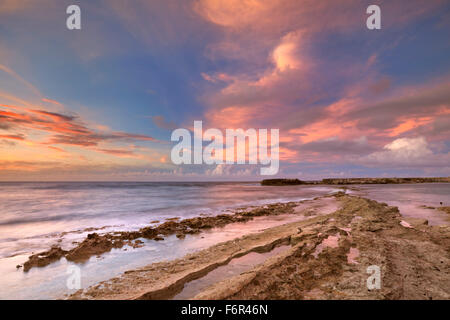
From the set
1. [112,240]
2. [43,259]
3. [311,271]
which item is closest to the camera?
[311,271]

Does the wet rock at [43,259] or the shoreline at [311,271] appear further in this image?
the wet rock at [43,259]

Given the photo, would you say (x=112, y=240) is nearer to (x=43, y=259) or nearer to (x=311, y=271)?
(x=43, y=259)

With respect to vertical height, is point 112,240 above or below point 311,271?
below

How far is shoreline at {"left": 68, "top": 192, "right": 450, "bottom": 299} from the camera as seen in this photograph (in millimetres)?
3510

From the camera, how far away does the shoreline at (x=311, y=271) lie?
3.51 meters

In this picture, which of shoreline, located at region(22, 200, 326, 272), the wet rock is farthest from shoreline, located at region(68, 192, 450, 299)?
the wet rock

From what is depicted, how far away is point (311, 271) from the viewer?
13.8 ft

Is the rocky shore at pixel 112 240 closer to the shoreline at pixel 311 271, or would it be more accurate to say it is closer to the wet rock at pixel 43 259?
the wet rock at pixel 43 259

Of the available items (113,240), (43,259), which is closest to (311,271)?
(113,240)

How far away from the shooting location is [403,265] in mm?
4605

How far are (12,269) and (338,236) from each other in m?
10.7

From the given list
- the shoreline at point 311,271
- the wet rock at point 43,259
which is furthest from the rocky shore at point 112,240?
the shoreline at point 311,271

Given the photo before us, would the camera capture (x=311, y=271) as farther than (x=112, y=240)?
No
